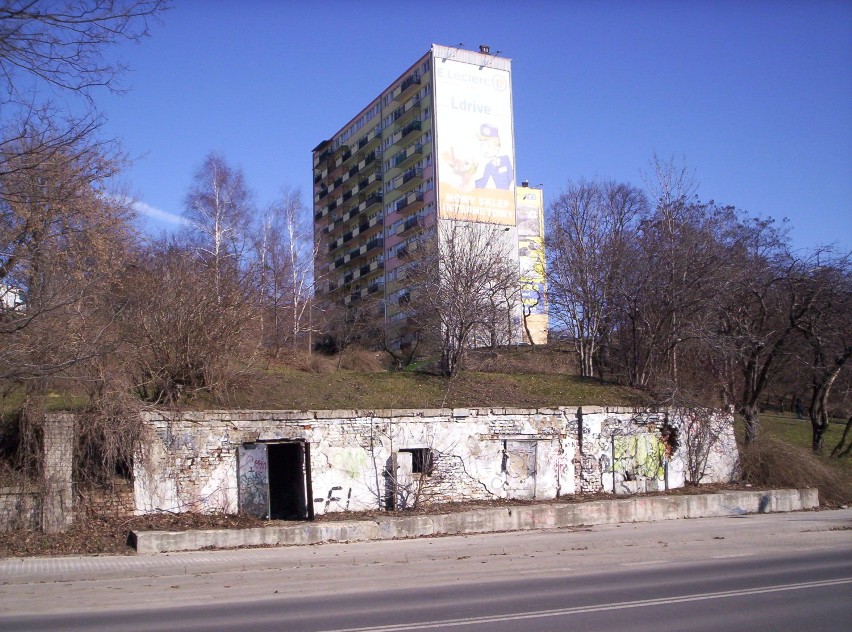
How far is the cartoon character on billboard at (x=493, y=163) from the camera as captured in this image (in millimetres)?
59719

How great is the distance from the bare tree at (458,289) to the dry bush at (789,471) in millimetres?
9472

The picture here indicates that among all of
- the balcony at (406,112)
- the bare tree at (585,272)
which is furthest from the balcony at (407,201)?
the bare tree at (585,272)

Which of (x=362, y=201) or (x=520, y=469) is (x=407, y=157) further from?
(x=520, y=469)

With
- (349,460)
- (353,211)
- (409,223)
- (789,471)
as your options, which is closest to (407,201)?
(409,223)

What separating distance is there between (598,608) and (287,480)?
37.5ft

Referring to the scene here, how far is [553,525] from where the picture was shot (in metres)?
18.8

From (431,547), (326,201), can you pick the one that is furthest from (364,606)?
(326,201)

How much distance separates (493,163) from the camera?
197ft

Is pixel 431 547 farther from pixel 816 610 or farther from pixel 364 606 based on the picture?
pixel 816 610

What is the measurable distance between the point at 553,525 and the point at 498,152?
149 ft

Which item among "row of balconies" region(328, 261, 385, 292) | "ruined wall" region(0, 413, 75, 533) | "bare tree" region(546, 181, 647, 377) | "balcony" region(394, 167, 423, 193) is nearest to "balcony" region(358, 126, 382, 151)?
"balcony" region(394, 167, 423, 193)

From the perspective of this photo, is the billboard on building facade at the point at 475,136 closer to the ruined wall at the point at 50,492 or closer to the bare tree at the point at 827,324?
the bare tree at the point at 827,324

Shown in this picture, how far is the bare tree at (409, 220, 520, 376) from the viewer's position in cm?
2548

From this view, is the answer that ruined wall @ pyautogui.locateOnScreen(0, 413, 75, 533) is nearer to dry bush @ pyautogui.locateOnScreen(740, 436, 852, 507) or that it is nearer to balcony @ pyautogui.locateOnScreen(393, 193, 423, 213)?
dry bush @ pyautogui.locateOnScreen(740, 436, 852, 507)
